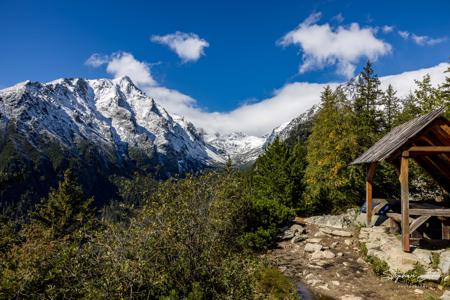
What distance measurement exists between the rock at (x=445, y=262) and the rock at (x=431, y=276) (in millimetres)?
293

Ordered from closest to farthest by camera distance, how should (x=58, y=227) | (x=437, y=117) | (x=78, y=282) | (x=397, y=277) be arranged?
(x=78, y=282), (x=397, y=277), (x=437, y=117), (x=58, y=227)

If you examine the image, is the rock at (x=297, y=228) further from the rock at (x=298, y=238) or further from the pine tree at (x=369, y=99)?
the pine tree at (x=369, y=99)

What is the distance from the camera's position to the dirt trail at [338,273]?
38.0 feet

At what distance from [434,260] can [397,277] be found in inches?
65.7

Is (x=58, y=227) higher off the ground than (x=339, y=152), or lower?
lower

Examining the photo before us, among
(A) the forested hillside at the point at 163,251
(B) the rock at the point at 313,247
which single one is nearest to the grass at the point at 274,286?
(A) the forested hillside at the point at 163,251

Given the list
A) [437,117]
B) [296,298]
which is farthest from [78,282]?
[437,117]

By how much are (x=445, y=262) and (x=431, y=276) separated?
34.9 inches

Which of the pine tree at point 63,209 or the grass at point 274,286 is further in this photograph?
the pine tree at point 63,209

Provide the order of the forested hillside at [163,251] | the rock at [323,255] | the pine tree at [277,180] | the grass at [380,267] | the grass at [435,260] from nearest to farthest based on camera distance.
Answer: the forested hillside at [163,251]
the grass at [435,260]
the grass at [380,267]
the rock at [323,255]
the pine tree at [277,180]

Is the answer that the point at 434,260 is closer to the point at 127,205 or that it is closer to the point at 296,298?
the point at 296,298

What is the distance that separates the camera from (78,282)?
778 cm

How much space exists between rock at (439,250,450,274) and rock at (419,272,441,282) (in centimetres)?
29

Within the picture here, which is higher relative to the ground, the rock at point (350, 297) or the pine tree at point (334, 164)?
the pine tree at point (334, 164)
